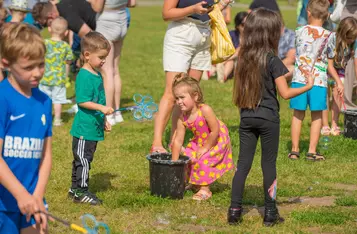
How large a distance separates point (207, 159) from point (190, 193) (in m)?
0.40

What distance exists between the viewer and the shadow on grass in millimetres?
7345

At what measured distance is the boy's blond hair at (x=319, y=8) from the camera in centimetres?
839

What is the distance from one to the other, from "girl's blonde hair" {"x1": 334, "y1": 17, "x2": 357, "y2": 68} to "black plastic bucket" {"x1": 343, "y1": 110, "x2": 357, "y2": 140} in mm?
718

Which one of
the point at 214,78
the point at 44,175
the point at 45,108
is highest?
the point at 45,108

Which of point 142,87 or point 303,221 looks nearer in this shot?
point 303,221

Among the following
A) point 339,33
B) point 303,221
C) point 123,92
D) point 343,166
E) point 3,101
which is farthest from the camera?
point 123,92

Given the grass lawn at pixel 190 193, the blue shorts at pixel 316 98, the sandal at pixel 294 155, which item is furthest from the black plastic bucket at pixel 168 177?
the blue shorts at pixel 316 98

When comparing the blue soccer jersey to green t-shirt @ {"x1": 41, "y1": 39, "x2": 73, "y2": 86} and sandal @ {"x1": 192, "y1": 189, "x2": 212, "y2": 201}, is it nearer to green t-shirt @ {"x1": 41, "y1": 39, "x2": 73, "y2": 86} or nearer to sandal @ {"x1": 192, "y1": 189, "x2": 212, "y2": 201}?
sandal @ {"x1": 192, "y1": 189, "x2": 212, "y2": 201}

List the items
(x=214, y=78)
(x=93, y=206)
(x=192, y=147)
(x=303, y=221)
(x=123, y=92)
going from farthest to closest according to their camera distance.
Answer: (x=214, y=78), (x=123, y=92), (x=192, y=147), (x=93, y=206), (x=303, y=221)

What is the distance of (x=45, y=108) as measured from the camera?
420 centimetres

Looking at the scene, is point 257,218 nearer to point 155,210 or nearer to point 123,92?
point 155,210

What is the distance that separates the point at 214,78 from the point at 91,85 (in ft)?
30.1

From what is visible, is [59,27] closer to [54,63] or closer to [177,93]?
Answer: [54,63]

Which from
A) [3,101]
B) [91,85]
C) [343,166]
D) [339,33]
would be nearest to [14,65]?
[3,101]
